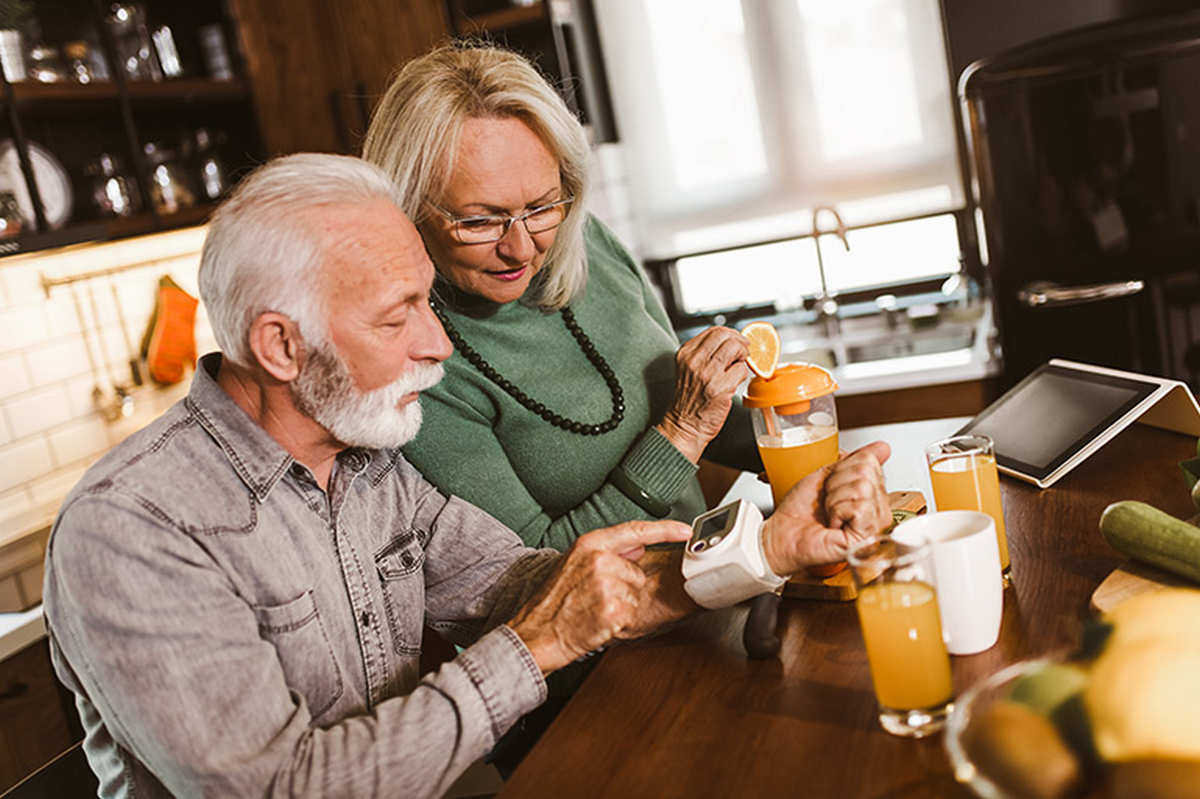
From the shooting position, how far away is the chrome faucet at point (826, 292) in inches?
140

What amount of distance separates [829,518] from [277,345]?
0.70m

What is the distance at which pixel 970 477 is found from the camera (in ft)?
3.95

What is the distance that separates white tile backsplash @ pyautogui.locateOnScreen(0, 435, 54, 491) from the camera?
9.00 feet

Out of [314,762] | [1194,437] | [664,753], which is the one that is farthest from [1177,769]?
[1194,437]

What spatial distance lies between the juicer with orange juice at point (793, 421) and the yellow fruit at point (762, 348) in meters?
0.10

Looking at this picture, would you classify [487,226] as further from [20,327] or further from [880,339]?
[880,339]

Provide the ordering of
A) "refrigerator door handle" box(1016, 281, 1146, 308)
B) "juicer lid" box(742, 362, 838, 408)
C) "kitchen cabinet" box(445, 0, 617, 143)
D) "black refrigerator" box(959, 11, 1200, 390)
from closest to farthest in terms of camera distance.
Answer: "juicer lid" box(742, 362, 838, 408), "black refrigerator" box(959, 11, 1200, 390), "refrigerator door handle" box(1016, 281, 1146, 308), "kitchen cabinet" box(445, 0, 617, 143)

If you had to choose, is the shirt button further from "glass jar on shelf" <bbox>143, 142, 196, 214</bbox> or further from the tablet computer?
"glass jar on shelf" <bbox>143, 142, 196, 214</bbox>

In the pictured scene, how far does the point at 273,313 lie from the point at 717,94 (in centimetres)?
294

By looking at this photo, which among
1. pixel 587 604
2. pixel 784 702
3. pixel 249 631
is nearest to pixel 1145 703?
pixel 784 702

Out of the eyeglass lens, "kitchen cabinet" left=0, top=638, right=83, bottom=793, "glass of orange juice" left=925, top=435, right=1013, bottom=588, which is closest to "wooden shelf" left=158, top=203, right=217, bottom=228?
"kitchen cabinet" left=0, top=638, right=83, bottom=793

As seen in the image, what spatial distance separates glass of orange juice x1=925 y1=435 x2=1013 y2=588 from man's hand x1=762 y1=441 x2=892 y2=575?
74 mm

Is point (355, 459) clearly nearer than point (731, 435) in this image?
Yes

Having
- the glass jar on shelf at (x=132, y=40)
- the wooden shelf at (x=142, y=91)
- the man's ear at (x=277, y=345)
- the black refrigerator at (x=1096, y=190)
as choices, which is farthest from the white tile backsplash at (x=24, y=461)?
the black refrigerator at (x=1096, y=190)
